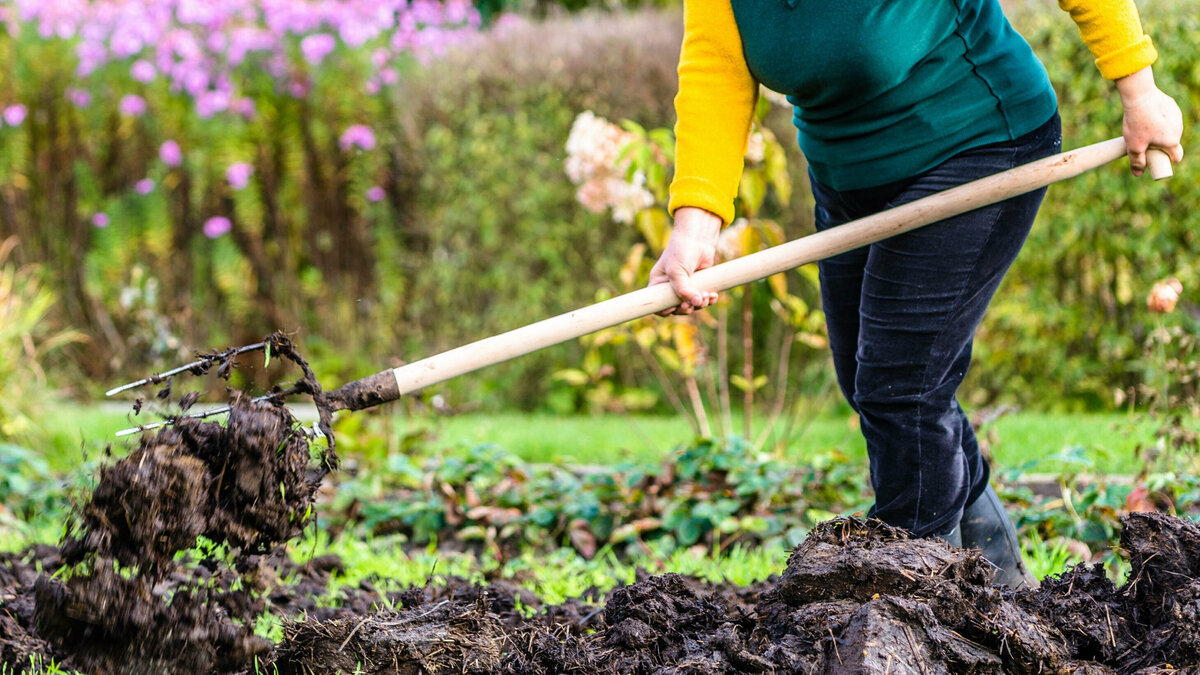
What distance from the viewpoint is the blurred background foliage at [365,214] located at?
5953 mm

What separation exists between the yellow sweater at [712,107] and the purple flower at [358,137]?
481cm

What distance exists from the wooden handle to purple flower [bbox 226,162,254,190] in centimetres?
572

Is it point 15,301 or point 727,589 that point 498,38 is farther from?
point 727,589

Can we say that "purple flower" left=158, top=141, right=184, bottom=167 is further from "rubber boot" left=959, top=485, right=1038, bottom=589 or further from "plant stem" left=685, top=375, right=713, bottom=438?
"rubber boot" left=959, top=485, right=1038, bottom=589

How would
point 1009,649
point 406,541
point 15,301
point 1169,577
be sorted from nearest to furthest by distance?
point 1009,649, point 1169,577, point 406,541, point 15,301

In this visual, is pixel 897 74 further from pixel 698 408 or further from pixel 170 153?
pixel 170 153

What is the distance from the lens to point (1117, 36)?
2.01m

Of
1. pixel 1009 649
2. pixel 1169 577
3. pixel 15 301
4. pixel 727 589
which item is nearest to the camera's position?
pixel 1009 649

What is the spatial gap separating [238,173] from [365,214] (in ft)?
2.73

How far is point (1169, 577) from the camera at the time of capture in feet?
6.11

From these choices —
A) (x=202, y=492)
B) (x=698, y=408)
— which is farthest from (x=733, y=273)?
(x=698, y=408)

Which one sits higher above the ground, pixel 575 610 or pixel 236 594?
pixel 236 594

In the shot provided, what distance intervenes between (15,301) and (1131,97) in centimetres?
504

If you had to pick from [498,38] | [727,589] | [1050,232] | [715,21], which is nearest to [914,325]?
[715,21]
